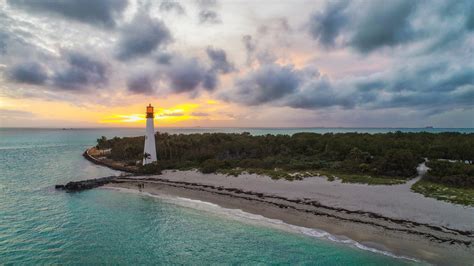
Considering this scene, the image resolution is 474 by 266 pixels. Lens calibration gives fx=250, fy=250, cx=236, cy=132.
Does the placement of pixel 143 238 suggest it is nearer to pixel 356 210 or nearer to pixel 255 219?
pixel 255 219

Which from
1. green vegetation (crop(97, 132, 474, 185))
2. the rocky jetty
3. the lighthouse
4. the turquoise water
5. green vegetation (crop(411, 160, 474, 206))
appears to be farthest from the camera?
the lighthouse

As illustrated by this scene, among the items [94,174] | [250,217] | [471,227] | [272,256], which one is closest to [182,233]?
[250,217]

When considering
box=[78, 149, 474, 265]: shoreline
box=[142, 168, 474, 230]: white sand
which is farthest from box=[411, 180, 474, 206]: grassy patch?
box=[78, 149, 474, 265]: shoreline

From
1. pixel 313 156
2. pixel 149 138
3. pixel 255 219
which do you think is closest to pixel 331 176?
pixel 313 156

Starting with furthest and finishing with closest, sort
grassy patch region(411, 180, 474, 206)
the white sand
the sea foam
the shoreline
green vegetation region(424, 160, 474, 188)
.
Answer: green vegetation region(424, 160, 474, 188)
grassy patch region(411, 180, 474, 206)
the white sand
the sea foam
the shoreline

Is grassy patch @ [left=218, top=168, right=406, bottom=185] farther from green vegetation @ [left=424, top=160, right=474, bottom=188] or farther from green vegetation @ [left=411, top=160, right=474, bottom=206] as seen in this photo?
green vegetation @ [left=424, top=160, right=474, bottom=188]

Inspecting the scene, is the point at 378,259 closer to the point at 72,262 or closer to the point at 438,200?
the point at 438,200

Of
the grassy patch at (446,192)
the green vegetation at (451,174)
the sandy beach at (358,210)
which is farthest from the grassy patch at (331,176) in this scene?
the green vegetation at (451,174)
